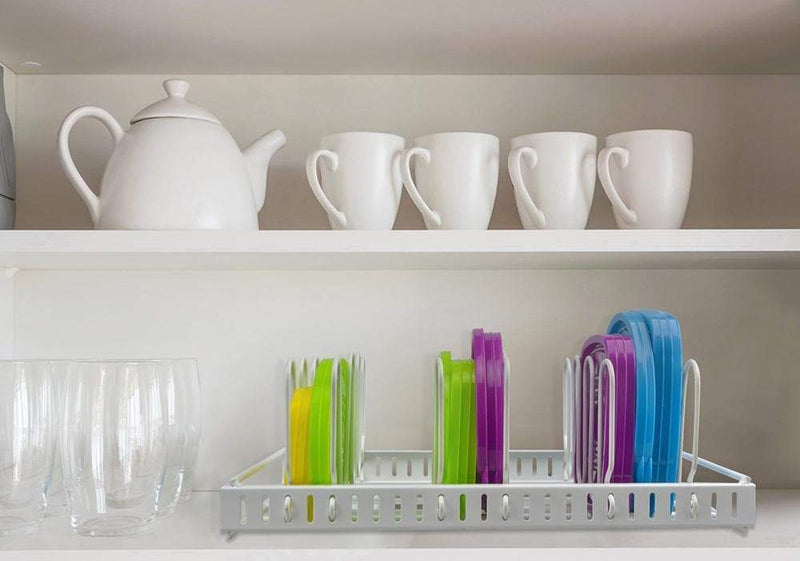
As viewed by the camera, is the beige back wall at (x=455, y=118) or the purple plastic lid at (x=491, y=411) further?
the beige back wall at (x=455, y=118)

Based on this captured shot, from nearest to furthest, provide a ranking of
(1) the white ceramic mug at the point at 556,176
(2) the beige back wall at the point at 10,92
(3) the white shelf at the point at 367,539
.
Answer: (3) the white shelf at the point at 367,539
(1) the white ceramic mug at the point at 556,176
(2) the beige back wall at the point at 10,92

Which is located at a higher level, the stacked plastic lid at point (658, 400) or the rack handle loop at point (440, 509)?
the stacked plastic lid at point (658, 400)

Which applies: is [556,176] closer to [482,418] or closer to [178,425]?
[482,418]

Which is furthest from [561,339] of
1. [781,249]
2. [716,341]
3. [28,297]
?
[28,297]

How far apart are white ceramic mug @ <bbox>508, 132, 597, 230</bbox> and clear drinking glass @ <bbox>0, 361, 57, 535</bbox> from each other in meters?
0.54

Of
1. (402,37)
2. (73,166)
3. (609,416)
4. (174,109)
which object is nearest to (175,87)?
(174,109)

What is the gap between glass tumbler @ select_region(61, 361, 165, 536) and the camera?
35.1 inches

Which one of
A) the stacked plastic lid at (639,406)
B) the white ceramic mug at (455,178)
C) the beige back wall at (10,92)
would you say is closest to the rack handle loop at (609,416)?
the stacked plastic lid at (639,406)

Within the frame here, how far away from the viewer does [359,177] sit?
0.96 m

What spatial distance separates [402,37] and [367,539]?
57 centimetres

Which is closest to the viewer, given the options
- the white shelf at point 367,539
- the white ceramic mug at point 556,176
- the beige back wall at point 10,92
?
the white shelf at point 367,539

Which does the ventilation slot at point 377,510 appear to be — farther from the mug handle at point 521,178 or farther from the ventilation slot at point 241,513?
the mug handle at point 521,178

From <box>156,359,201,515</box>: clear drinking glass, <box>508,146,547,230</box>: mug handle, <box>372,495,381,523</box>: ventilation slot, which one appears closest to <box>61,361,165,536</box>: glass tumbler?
<box>156,359,201,515</box>: clear drinking glass

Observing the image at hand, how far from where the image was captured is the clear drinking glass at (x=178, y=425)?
935 mm
